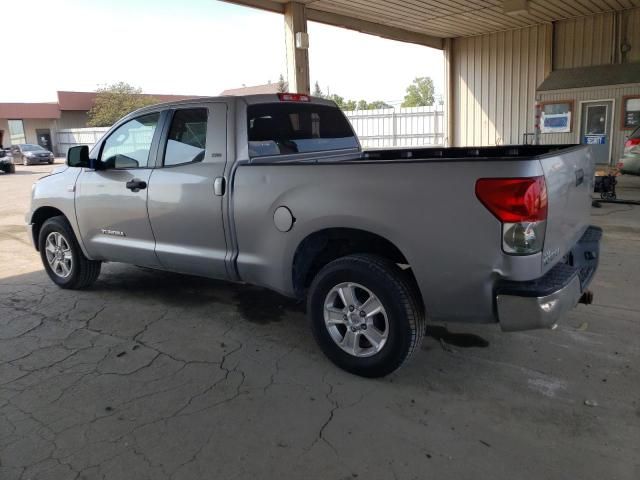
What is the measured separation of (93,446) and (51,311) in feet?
8.44

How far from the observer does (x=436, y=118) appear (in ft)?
69.6

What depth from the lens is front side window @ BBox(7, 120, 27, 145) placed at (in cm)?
4368

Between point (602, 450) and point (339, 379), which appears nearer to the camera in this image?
point (602, 450)

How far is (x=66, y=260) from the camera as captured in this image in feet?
18.4

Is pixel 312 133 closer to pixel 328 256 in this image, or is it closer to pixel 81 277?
pixel 328 256

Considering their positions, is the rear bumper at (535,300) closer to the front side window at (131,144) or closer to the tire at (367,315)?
the tire at (367,315)

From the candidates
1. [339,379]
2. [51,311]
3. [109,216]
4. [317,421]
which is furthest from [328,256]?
[51,311]

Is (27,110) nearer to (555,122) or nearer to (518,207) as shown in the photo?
(555,122)

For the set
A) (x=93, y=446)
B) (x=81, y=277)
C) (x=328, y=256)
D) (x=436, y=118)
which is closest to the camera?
(x=93, y=446)

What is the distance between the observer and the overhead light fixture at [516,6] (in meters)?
13.0

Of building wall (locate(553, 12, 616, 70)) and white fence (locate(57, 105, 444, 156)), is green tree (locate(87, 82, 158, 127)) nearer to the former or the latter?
white fence (locate(57, 105, 444, 156))

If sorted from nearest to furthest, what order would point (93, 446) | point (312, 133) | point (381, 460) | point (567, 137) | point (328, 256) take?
1. point (381, 460)
2. point (93, 446)
3. point (328, 256)
4. point (312, 133)
5. point (567, 137)

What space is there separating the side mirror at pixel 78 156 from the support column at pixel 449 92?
16.0m

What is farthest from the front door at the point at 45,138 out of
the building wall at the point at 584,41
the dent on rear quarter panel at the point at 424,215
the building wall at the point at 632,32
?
the dent on rear quarter panel at the point at 424,215
